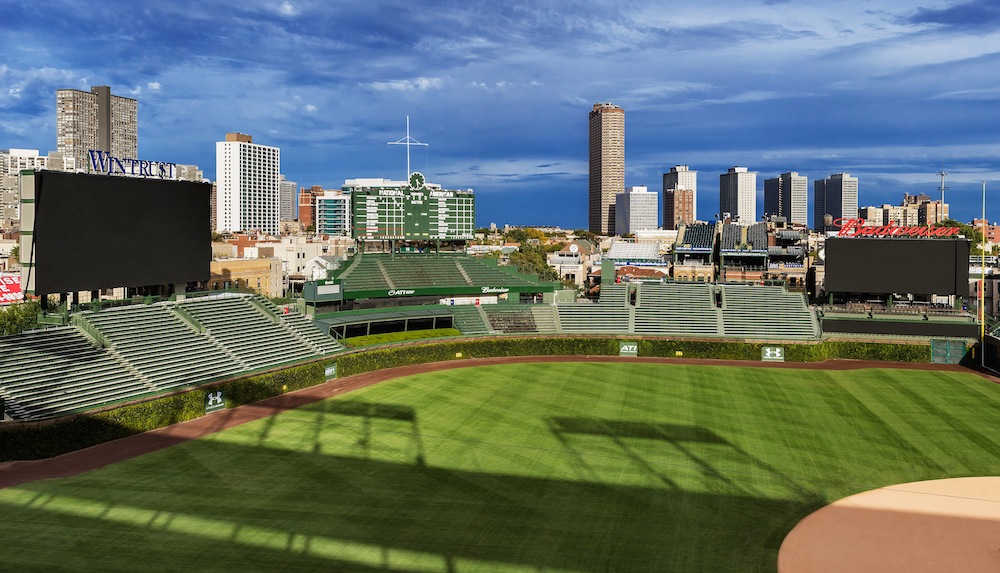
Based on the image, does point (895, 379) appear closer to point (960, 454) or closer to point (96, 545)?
point (960, 454)

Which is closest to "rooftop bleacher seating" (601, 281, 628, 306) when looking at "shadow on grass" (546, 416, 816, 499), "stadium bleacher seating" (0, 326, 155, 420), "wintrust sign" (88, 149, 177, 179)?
"shadow on grass" (546, 416, 816, 499)

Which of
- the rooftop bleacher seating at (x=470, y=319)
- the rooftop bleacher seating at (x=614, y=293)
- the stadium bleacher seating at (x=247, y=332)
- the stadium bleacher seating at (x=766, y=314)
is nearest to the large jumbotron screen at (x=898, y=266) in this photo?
the stadium bleacher seating at (x=766, y=314)

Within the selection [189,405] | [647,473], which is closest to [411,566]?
[647,473]

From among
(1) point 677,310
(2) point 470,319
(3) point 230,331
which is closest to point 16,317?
(3) point 230,331

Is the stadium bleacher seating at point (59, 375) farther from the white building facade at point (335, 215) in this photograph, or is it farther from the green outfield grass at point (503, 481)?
the white building facade at point (335, 215)

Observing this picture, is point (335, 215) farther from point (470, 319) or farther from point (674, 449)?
point (674, 449)

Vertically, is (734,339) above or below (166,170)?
below
